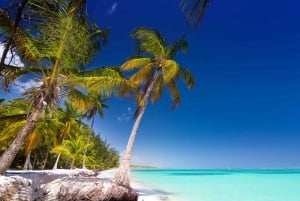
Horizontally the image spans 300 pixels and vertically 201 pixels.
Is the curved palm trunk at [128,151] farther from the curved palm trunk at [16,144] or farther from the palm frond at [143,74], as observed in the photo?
the curved palm trunk at [16,144]

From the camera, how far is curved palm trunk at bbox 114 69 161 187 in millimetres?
12614

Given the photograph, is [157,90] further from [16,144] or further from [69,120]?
[69,120]

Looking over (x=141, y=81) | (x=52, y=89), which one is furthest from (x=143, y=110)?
(x=52, y=89)

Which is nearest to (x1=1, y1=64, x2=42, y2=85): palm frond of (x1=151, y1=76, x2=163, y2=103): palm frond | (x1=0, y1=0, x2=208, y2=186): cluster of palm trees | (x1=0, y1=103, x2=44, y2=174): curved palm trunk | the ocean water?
(x1=0, y1=0, x2=208, y2=186): cluster of palm trees

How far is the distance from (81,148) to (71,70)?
22284 mm

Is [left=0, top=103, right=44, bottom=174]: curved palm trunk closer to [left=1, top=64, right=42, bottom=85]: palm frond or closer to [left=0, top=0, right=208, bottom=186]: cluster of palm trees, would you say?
[left=0, top=0, right=208, bottom=186]: cluster of palm trees

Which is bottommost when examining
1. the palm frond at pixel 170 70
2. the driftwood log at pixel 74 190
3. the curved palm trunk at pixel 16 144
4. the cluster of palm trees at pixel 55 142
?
the driftwood log at pixel 74 190

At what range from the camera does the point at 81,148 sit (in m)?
30.9

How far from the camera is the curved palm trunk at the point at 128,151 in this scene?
12.6 metres

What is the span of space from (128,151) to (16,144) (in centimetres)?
633

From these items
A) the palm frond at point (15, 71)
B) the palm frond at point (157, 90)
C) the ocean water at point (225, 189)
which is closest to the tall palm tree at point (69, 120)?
the ocean water at point (225, 189)

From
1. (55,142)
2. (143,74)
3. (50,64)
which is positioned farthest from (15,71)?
(55,142)

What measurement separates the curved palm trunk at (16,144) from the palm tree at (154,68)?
6207mm

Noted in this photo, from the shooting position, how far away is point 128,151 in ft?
44.7
